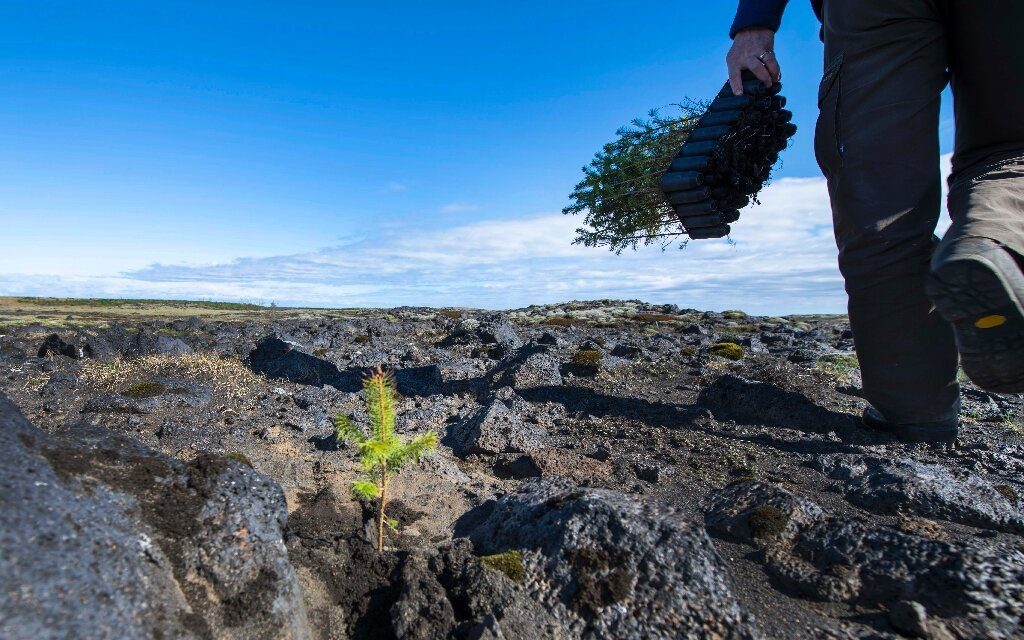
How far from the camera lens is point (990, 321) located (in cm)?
236

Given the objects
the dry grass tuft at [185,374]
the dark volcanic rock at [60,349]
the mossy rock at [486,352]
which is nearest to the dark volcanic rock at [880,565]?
the dry grass tuft at [185,374]

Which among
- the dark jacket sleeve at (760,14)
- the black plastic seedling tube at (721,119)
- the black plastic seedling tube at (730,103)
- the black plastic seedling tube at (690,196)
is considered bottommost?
the black plastic seedling tube at (690,196)

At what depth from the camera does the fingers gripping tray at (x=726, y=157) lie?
16.9ft

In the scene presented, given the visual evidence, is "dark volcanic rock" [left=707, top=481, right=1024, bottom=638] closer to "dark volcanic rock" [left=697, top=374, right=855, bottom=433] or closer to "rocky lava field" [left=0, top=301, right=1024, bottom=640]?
"rocky lava field" [left=0, top=301, right=1024, bottom=640]

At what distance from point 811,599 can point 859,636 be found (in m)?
0.34

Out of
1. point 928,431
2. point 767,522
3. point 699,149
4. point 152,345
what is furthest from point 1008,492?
point 152,345

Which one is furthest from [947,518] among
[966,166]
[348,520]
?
[348,520]

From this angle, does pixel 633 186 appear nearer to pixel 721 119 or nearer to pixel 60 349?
pixel 721 119

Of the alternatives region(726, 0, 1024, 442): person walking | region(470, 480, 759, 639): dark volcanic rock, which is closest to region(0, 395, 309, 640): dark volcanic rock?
region(470, 480, 759, 639): dark volcanic rock

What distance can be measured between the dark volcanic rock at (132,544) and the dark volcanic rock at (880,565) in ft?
8.06

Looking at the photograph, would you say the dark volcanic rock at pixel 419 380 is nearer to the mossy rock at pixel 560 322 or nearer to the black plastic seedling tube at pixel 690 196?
the black plastic seedling tube at pixel 690 196

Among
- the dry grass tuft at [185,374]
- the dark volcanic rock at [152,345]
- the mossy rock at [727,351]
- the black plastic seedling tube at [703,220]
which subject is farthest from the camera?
the dark volcanic rock at [152,345]

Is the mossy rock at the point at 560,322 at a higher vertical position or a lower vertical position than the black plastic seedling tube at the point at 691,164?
lower

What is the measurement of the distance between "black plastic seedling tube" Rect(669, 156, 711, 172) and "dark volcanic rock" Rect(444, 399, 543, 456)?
2.86m
